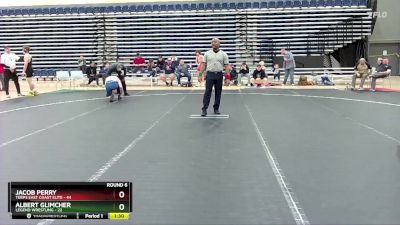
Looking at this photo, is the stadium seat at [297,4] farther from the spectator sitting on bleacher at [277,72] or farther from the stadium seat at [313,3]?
the spectator sitting on bleacher at [277,72]

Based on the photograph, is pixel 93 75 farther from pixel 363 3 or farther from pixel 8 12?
pixel 363 3

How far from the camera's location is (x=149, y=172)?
468cm

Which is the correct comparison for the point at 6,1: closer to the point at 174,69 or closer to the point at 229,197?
the point at 174,69

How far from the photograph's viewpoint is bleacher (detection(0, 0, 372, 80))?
24.8 meters

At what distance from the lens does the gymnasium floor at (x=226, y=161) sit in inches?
139

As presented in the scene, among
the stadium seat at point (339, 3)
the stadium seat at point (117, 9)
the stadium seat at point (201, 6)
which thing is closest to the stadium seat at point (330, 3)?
the stadium seat at point (339, 3)

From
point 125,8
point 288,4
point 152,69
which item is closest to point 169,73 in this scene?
point 152,69

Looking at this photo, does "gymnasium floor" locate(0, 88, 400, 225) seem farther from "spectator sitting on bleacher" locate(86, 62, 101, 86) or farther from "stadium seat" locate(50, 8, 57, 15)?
"stadium seat" locate(50, 8, 57, 15)

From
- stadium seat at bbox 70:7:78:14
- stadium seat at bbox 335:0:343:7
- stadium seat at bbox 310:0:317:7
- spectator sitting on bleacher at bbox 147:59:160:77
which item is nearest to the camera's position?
spectator sitting on bleacher at bbox 147:59:160:77

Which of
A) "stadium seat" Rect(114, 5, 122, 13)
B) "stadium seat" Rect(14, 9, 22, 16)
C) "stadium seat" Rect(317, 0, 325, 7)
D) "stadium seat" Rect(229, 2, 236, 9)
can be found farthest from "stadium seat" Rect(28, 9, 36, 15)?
"stadium seat" Rect(317, 0, 325, 7)

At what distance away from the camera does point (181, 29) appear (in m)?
26.0

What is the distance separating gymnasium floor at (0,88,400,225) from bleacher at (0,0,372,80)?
51.6ft
